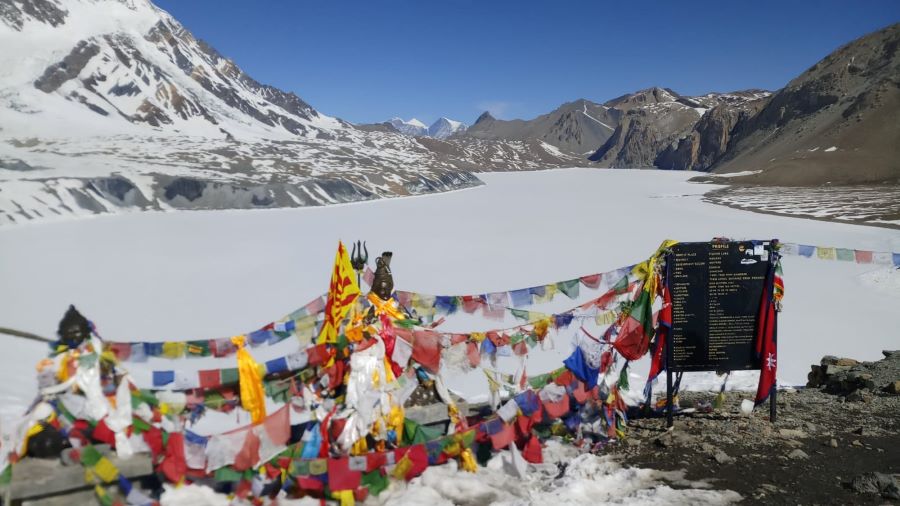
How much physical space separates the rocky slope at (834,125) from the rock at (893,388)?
63447 millimetres

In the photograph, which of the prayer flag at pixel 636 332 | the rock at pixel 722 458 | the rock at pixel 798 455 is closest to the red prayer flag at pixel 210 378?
the prayer flag at pixel 636 332

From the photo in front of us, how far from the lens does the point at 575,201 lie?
4878 centimetres

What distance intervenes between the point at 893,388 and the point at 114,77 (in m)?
127

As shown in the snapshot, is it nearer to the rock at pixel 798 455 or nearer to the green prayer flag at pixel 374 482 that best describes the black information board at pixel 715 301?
the rock at pixel 798 455

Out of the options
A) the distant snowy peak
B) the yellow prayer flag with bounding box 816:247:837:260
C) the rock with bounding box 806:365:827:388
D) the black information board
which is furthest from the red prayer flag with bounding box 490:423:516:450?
the distant snowy peak

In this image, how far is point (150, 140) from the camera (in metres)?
81.0

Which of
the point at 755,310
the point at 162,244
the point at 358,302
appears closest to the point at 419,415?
the point at 358,302

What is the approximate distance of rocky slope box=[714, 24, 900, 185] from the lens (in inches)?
2559

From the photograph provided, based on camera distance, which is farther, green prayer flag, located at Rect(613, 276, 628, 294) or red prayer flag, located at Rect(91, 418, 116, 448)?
green prayer flag, located at Rect(613, 276, 628, 294)

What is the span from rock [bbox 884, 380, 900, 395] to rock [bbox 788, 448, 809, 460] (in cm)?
264

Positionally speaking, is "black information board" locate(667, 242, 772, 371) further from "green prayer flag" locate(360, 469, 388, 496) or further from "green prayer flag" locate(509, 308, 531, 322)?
"green prayer flag" locate(360, 469, 388, 496)

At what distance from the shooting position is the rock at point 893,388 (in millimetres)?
7004

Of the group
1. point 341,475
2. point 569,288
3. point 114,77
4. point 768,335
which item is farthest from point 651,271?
point 114,77

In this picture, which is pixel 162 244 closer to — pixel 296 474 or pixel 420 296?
pixel 420 296
